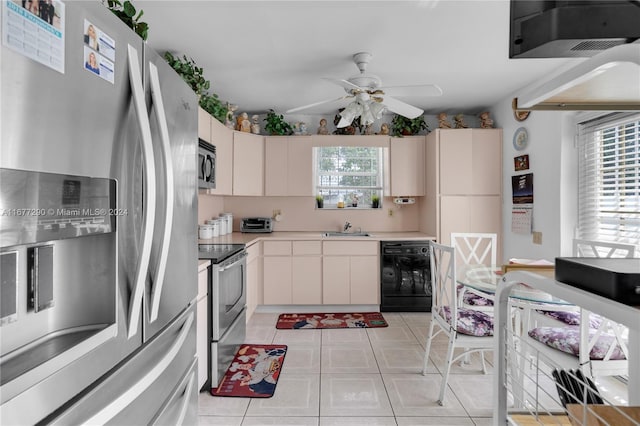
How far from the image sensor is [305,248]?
4039 millimetres

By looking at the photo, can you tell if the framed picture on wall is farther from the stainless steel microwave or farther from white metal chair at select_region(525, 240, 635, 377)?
the stainless steel microwave

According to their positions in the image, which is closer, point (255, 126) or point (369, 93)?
point (369, 93)

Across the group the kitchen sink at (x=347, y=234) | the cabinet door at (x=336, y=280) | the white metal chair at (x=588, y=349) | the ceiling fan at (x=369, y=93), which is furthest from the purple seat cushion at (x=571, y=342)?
the kitchen sink at (x=347, y=234)

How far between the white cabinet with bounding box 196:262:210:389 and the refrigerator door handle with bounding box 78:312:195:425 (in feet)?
2.77

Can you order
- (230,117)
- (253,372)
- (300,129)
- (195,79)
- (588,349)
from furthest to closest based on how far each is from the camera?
1. (300,129)
2. (230,117)
3. (195,79)
4. (253,372)
5. (588,349)

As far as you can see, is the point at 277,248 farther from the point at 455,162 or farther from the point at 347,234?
the point at 455,162

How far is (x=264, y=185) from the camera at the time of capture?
4406 millimetres

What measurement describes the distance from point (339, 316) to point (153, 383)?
2.97m

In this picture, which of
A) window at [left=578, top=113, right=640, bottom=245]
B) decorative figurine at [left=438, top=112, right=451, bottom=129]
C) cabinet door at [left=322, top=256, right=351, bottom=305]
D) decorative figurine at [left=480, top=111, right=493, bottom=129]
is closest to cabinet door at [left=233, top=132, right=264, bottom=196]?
cabinet door at [left=322, top=256, right=351, bottom=305]

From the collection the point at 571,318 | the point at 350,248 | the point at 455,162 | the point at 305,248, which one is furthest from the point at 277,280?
the point at 571,318

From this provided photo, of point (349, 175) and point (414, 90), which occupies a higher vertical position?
point (414, 90)

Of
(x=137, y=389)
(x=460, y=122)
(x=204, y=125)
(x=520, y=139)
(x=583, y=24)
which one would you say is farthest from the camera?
(x=460, y=122)

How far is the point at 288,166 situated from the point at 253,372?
255cm

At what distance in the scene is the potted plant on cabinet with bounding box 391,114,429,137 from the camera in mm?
4387
